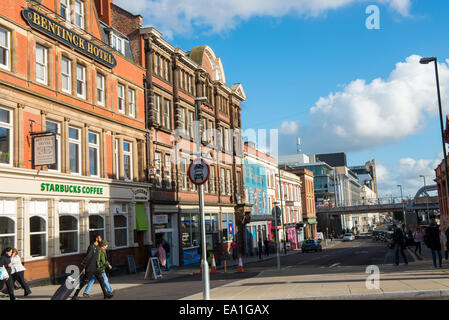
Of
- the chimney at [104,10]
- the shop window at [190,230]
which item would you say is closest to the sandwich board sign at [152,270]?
the shop window at [190,230]

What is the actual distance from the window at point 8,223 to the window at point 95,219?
16.7 ft

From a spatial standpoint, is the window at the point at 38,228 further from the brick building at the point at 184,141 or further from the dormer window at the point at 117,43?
the dormer window at the point at 117,43

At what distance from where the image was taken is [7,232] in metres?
19.2

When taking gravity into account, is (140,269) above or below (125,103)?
below

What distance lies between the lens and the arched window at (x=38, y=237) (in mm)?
20484

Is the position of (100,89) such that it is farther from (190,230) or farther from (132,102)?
(190,230)

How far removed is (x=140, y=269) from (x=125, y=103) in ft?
Result: 33.4

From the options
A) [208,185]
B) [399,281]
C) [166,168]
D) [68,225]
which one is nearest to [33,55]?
[68,225]

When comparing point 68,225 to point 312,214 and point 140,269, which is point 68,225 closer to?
point 140,269

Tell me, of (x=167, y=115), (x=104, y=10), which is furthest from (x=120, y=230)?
(x=104, y=10)

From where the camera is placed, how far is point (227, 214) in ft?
147

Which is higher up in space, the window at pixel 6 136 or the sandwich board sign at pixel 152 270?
the window at pixel 6 136

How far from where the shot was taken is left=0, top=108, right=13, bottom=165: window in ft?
63.2

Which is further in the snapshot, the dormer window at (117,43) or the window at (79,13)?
the dormer window at (117,43)
